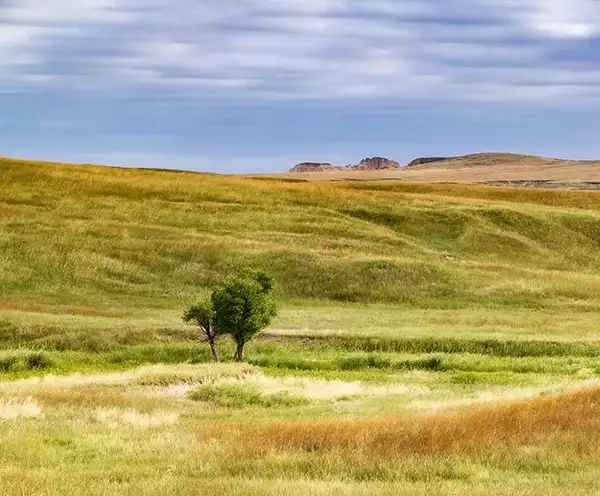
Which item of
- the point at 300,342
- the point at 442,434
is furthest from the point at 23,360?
the point at 442,434

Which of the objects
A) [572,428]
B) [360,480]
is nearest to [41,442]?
[360,480]

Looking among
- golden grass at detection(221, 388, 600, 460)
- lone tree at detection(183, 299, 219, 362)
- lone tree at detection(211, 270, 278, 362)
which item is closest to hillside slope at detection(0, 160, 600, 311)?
lone tree at detection(183, 299, 219, 362)

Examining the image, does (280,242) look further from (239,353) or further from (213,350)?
(213,350)

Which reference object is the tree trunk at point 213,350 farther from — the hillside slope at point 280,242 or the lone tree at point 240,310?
the hillside slope at point 280,242

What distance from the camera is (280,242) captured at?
2788 inches

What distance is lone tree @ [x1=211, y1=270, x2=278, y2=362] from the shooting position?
3741 centimetres

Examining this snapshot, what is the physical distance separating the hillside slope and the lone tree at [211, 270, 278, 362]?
16.2 m

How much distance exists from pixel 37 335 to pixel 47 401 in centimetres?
2088

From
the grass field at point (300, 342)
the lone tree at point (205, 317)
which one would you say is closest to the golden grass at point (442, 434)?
the grass field at point (300, 342)

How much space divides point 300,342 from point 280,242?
98.4ft

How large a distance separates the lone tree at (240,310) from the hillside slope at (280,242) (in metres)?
16.2

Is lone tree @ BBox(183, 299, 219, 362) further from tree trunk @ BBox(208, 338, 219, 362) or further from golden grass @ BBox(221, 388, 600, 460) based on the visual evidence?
golden grass @ BBox(221, 388, 600, 460)

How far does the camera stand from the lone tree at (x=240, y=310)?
37.4 metres

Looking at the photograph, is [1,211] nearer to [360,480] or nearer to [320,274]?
[320,274]
